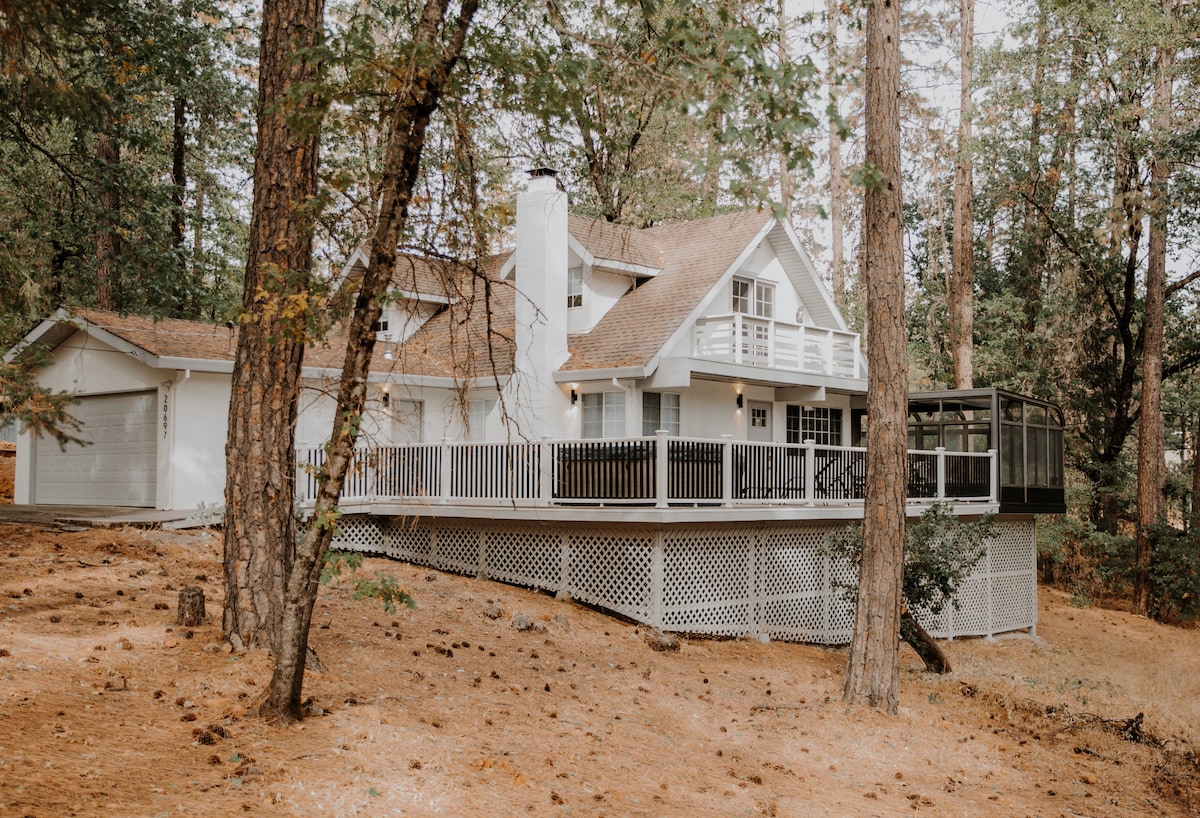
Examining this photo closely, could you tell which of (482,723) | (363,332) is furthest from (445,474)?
(363,332)

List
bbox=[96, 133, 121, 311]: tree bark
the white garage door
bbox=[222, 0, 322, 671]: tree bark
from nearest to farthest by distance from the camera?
1. bbox=[222, 0, 322, 671]: tree bark
2. bbox=[96, 133, 121, 311]: tree bark
3. the white garage door

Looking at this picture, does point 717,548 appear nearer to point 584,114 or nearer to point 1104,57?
point 584,114

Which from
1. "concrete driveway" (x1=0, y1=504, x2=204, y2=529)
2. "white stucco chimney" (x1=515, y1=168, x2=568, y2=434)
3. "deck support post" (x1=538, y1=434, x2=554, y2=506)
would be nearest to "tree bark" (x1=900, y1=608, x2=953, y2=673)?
"deck support post" (x1=538, y1=434, x2=554, y2=506)

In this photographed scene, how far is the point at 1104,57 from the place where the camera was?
80.1 feet

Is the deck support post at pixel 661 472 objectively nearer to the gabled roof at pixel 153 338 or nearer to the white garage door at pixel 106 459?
the gabled roof at pixel 153 338

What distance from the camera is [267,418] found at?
816cm

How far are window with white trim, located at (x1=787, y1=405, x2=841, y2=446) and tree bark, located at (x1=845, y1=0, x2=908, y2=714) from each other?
11.4 m

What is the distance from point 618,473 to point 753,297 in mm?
9016

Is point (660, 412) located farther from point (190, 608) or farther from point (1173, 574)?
point (1173, 574)

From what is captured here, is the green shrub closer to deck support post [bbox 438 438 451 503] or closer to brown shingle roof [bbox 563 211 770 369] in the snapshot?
brown shingle roof [bbox 563 211 770 369]

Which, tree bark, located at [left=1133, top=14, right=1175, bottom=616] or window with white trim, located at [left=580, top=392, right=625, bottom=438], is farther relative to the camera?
tree bark, located at [left=1133, top=14, right=1175, bottom=616]

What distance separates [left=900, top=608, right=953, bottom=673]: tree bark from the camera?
13.7m

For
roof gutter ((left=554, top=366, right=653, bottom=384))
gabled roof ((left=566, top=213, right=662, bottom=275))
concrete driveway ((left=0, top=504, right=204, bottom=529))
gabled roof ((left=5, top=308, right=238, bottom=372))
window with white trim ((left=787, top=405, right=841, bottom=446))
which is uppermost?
gabled roof ((left=566, top=213, right=662, bottom=275))

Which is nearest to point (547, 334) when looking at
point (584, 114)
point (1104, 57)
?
point (584, 114)
